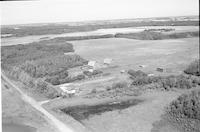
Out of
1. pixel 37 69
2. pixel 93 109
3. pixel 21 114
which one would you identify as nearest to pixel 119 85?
pixel 93 109

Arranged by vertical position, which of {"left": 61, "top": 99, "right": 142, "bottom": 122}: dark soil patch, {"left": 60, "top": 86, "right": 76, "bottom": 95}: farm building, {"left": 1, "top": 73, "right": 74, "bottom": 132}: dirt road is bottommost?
{"left": 61, "top": 99, "right": 142, "bottom": 122}: dark soil patch

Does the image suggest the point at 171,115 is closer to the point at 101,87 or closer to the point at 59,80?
the point at 101,87

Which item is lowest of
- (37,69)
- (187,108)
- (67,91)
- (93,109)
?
(93,109)

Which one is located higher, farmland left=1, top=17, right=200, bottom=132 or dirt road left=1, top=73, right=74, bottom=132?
dirt road left=1, top=73, right=74, bottom=132

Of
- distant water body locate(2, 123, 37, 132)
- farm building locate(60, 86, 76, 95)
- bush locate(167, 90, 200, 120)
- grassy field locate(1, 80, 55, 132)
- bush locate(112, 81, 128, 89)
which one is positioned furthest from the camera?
bush locate(112, 81, 128, 89)

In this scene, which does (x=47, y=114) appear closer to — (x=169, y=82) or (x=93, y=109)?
(x=93, y=109)

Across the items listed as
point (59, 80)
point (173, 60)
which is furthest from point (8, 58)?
point (173, 60)

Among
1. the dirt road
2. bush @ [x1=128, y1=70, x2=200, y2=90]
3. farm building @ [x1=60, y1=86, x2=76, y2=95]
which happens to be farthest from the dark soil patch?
bush @ [x1=128, y1=70, x2=200, y2=90]

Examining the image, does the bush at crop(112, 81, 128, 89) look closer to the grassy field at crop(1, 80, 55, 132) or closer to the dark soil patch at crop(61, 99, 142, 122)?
the dark soil patch at crop(61, 99, 142, 122)

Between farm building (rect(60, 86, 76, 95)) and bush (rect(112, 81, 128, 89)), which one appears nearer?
farm building (rect(60, 86, 76, 95))

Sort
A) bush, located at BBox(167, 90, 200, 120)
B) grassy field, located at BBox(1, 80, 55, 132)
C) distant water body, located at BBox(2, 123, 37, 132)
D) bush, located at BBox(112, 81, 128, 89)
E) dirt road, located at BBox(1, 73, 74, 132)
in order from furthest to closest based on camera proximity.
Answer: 1. bush, located at BBox(112, 81, 128, 89)
2. bush, located at BBox(167, 90, 200, 120)
3. grassy field, located at BBox(1, 80, 55, 132)
4. distant water body, located at BBox(2, 123, 37, 132)
5. dirt road, located at BBox(1, 73, 74, 132)
